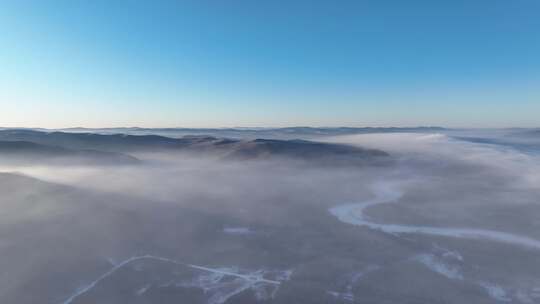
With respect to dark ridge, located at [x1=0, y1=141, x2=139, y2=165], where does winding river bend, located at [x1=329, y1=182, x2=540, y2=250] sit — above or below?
below

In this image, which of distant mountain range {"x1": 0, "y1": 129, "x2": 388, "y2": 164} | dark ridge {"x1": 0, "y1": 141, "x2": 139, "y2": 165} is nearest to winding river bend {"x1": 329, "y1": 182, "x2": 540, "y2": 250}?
distant mountain range {"x1": 0, "y1": 129, "x2": 388, "y2": 164}

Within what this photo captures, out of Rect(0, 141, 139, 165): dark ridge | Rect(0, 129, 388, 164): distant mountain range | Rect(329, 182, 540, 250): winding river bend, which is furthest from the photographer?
Rect(0, 129, 388, 164): distant mountain range

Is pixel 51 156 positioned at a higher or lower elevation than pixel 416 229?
higher

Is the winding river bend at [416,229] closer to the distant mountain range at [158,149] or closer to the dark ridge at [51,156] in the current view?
the distant mountain range at [158,149]

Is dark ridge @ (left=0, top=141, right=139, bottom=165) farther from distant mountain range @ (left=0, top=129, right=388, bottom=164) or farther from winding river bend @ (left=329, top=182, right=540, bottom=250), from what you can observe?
winding river bend @ (left=329, top=182, right=540, bottom=250)

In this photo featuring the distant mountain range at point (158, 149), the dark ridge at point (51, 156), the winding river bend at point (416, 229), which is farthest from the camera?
the distant mountain range at point (158, 149)

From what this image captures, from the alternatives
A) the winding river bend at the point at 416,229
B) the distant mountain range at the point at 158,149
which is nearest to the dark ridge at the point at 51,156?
the distant mountain range at the point at 158,149

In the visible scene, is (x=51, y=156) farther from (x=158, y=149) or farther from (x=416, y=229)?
(x=416, y=229)

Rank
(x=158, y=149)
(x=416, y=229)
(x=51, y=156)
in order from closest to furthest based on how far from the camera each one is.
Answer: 1. (x=416, y=229)
2. (x=51, y=156)
3. (x=158, y=149)

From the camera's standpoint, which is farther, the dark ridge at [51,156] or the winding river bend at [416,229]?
the dark ridge at [51,156]

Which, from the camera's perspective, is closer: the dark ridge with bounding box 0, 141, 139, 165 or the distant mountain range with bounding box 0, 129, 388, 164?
the dark ridge with bounding box 0, 141, 139, 165

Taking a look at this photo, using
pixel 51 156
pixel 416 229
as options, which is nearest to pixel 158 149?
pixel 51 156

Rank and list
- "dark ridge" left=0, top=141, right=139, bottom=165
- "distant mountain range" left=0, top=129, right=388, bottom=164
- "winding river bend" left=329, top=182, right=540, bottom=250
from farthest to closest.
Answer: "distant mountain range" left=0, top=129, right=388, bottom=164 < "dark ridge" left=0, top=141, right=139, bottom=165 < "winding river bend" left=329, top=182, right=540, bottom=250

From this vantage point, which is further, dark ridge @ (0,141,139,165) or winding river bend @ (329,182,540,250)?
dark ridge @ (0,141,139,165)
